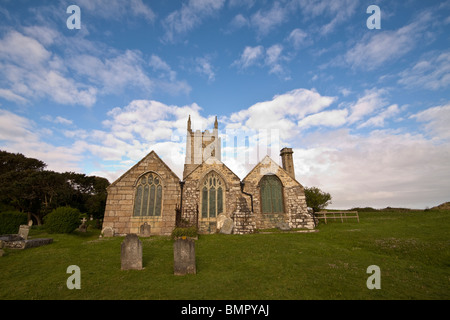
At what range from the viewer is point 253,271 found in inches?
295

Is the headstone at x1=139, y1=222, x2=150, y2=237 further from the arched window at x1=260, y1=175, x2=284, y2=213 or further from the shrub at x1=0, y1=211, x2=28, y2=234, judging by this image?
the shrub at x1=0, y1=211, x2=28, y2=234

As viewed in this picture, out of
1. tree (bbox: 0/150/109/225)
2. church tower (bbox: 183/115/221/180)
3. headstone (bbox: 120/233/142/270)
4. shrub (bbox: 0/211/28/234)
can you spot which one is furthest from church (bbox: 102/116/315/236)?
church tower (bbox: 183/115/221/180)

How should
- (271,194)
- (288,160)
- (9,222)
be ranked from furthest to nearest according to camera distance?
(288,160) < (271,194) < (9,222)

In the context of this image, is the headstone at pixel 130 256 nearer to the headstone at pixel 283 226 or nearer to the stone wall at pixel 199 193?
the stone wall at pixel 199 193

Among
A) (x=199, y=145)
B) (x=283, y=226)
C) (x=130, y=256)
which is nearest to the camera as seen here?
(x=130, y=256)

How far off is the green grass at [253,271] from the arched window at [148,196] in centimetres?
505

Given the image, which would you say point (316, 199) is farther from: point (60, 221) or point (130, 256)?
point (60, 221)

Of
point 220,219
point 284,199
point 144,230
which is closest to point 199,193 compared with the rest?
point 220,219

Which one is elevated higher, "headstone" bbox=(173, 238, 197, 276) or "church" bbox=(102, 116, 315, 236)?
"church" bbox=(102, 116, 315, 236)

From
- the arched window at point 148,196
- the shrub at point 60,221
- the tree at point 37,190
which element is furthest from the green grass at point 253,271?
the tree at point 37,190

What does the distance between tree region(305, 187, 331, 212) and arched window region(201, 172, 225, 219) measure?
1365 cm

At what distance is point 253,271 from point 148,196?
1251 cm

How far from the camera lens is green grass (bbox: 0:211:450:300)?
5.78 m
